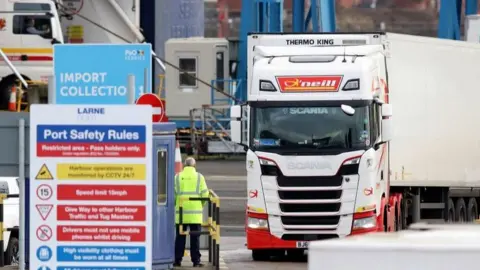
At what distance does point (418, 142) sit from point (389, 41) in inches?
102

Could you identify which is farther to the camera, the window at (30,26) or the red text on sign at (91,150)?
the window at (30,26)

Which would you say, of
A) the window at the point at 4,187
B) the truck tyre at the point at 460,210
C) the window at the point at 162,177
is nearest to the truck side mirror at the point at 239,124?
the window at the point at 162,177

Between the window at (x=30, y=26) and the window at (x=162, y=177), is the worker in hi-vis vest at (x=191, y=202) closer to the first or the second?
the window at (x=162, y=177)

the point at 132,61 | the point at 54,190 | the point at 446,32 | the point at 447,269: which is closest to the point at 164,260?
the point at 132,61

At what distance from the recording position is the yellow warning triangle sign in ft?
40.5

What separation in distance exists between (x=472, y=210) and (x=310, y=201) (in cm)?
741

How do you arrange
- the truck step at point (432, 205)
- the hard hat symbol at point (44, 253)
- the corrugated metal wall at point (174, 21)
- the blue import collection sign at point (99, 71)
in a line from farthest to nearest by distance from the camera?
1. the corrugated metal wall at point (174, 21)
2. the truck step at point (432, 205)
3. the blue import collection sign at point (99, 71)
4. the hard hat symbol at point (44, 253)

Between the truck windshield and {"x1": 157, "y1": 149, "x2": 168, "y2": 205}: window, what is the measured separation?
7.83 feet

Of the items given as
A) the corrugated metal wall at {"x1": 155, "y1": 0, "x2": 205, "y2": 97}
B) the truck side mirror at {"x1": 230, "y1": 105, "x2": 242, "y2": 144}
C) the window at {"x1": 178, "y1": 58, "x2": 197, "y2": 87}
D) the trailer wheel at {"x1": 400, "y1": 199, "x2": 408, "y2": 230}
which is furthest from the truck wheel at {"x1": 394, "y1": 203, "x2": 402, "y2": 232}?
the corrugated metal wall at {"x1": 155, "y1": 0, "x2": 205, "y2": 97}

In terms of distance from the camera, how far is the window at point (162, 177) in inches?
702

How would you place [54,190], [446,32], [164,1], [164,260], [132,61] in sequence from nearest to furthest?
[54,190] < [132,61] < [164,260] < [446,32] < [164,1]

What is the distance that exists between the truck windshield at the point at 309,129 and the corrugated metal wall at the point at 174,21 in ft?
111

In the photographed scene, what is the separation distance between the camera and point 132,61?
54.4 ft

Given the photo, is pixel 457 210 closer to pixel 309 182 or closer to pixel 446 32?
pixel 309 182
